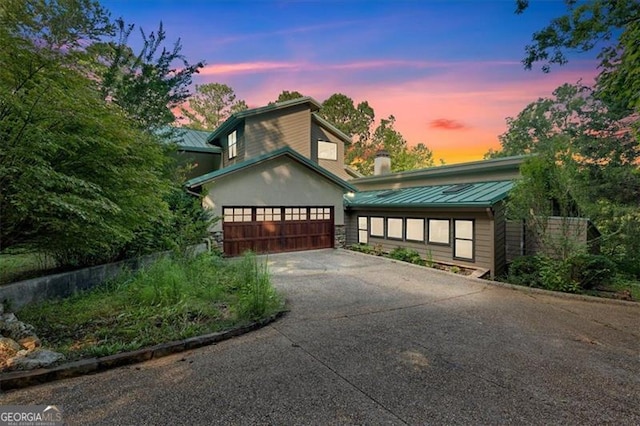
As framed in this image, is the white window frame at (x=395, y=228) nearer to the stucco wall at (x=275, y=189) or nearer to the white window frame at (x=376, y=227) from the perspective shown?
the white window frame at (x=376, y=227)

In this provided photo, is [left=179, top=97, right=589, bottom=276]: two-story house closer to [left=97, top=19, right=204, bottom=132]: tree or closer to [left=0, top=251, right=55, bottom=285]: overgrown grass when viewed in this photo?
[left=97, top=19, right=204, bottom=132]: tree

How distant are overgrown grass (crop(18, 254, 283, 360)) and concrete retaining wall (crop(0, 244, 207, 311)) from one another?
189 mm

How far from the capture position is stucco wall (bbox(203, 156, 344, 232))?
11609mm

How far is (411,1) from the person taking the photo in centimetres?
936

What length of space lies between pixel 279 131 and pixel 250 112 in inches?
73.7

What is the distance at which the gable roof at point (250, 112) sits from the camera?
14773 millimetres

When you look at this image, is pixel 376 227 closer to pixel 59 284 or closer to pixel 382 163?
pixel 382 163

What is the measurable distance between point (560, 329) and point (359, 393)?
3.98m

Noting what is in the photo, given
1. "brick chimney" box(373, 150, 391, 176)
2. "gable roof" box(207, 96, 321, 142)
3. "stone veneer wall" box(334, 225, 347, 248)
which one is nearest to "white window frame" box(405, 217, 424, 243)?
"stone veneer wall" box(334, 225, 347, 248)

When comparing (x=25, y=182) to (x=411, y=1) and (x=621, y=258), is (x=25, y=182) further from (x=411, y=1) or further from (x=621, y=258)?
(x=621, y=258)

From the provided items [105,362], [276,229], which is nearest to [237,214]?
[276,229]

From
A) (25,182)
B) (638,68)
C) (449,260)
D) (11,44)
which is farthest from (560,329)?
(11,44)

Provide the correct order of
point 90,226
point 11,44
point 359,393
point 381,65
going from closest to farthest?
point 359,393 → point 11,44 → point 90,226 → point 381,65

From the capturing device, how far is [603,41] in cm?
808
